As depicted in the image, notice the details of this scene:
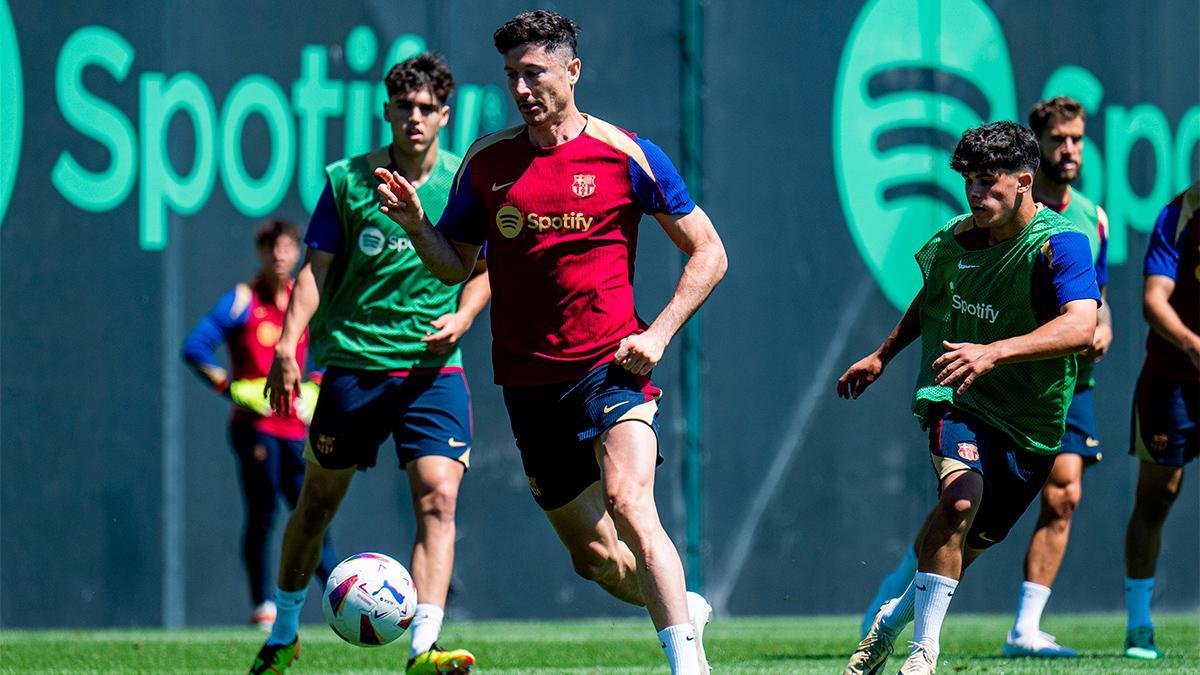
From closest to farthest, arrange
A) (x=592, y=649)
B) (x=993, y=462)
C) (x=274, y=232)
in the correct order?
(x=993, y=462), (x=592, y=649), (x=274, y=232)

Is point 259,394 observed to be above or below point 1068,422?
below

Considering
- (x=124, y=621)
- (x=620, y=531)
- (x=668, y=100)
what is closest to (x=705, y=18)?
(x=668, y=100)

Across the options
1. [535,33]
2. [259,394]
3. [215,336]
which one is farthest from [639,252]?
[535,33]

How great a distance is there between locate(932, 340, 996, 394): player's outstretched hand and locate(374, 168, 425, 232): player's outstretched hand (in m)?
1.83

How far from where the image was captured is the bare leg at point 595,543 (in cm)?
625

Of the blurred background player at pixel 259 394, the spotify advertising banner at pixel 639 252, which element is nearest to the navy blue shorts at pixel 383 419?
the blurred background player at pixel 259 394

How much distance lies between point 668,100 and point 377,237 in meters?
4.68

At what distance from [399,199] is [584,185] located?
64cm

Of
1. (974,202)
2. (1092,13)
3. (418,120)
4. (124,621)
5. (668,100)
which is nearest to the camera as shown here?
(974,202)

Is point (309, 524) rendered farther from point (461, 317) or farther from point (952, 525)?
point (952, 525)

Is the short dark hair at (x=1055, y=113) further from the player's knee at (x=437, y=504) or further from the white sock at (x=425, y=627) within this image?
the white sock at (x=425, y=627)

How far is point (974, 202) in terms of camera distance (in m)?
6.05

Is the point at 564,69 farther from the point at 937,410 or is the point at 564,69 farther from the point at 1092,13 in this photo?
the point at 1092,13

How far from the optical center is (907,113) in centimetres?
1177
